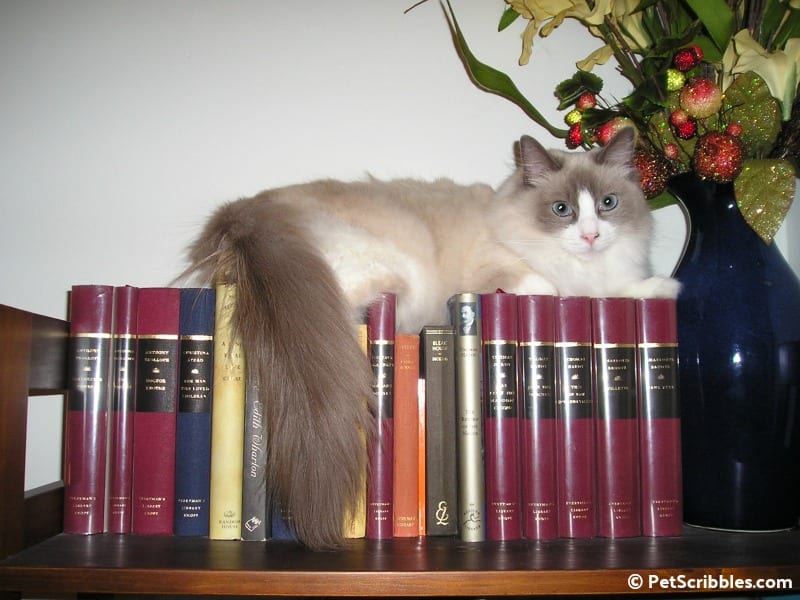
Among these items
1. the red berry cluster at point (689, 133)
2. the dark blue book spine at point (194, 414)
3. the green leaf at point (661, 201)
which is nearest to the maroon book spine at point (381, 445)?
the dark blue book spine at point (194, 414)

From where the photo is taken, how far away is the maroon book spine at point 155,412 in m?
0.85

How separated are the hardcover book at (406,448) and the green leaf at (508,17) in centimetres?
87

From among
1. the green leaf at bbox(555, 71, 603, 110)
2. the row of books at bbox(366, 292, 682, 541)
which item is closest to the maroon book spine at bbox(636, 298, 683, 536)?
the row of books at bbox(366, 292, 682, 541)

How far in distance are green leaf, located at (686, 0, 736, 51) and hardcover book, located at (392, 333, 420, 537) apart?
30.7 inches

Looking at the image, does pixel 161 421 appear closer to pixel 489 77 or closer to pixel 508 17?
pixel 489 77

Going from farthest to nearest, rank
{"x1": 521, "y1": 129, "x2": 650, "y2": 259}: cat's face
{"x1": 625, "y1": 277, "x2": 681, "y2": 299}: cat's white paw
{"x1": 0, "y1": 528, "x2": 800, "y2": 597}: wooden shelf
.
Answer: {"x1": 521, "y1": 129, "x2": 650, "y2": 259}: cat's face, {"x1": 625, "y1": 277, "x2": 681, "y2": 299}: cat's white paw, {"x1": 0, "y1": 528, "x2": 800, "y2": 597}: wooden shelf

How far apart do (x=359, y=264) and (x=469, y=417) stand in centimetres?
32

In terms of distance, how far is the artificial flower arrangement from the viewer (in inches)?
35.9

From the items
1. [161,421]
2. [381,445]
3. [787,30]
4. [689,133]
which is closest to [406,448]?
[381,445]

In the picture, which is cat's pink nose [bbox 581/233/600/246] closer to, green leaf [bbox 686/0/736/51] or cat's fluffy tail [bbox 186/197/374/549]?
green leaf [bbox 686/0/736/51]

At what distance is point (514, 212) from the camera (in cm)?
114

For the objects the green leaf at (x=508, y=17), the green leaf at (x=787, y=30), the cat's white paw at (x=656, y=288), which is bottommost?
the cat's white paw at (x=656, y=288)

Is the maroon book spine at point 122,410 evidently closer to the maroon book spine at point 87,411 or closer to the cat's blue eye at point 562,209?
the maroon book spine at point 87,411

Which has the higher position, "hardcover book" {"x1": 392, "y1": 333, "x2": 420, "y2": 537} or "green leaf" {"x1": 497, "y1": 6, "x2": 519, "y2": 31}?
"green leaf" {"x1": 497, "y1": 6, "x2": 519, "y2": 31}
